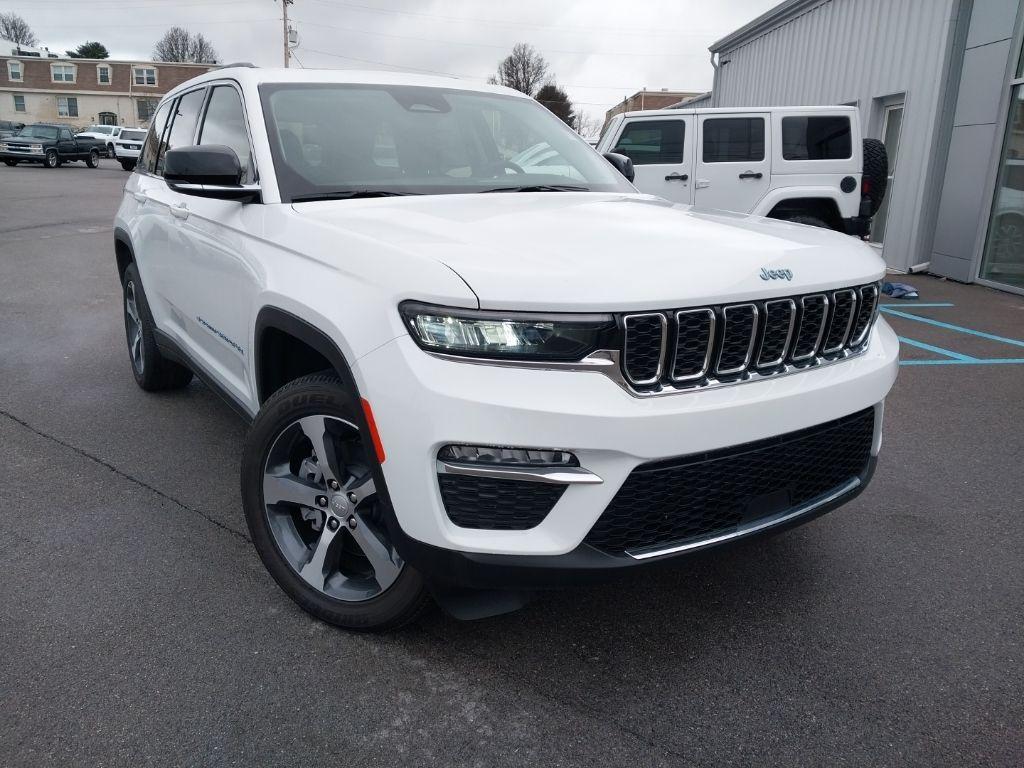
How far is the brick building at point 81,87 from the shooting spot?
72.3 metres

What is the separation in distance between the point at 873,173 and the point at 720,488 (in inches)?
348

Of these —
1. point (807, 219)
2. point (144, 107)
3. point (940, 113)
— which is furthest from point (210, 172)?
point (144, 107)

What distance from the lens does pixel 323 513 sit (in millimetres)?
2650

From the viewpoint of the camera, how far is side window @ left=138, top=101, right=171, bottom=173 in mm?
4684

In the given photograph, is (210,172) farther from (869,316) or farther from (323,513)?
(869,316)

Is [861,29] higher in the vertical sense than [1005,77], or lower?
higher

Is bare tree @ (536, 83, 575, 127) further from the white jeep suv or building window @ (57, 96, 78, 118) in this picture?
the white jeep suv

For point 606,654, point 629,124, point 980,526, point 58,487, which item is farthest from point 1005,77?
point 58,487

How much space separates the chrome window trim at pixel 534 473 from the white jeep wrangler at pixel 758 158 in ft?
26.2

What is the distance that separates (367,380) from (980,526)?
281 centimetres

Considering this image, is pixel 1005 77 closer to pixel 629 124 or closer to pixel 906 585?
pixel 629 124

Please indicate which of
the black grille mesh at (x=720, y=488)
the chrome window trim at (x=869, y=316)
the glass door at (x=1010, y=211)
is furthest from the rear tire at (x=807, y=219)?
the black grille mesh at (x=720, y=488)

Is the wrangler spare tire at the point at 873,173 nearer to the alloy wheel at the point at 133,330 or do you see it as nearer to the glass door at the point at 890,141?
the glass door at the point at 890,141

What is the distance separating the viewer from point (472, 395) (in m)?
2.01
